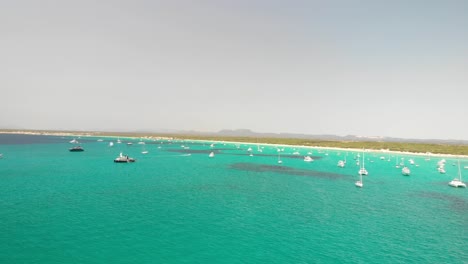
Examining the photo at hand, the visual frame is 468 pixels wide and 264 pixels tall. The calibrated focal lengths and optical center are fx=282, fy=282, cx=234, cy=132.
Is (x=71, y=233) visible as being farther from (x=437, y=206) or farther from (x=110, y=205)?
(x=437, y=206)

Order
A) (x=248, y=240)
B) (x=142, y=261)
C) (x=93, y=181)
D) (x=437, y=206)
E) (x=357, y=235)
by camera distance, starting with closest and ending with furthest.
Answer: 1. (x=142, y=261)
2. (x=248, y=240)
3. (x=357, y=235)
4. (x=437, y=206)
5. (x=93, y=181)

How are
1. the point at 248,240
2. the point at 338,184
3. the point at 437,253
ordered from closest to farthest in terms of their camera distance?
the point at 437,253 < the point at 248,240 < the point at 338,184

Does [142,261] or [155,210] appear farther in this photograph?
[155,210]

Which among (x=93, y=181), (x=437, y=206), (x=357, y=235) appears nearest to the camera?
(x=357, y=235)

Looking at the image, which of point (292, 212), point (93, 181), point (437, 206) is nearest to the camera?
point (292, 212)

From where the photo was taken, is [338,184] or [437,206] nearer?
[437,206]

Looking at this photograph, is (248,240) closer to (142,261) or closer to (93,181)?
(142,261)

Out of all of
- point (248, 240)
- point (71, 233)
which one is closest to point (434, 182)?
→ point (248, 240)

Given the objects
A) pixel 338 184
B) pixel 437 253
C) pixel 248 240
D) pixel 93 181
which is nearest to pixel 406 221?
pixel 437 253

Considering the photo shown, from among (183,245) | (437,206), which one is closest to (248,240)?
(183,245)
